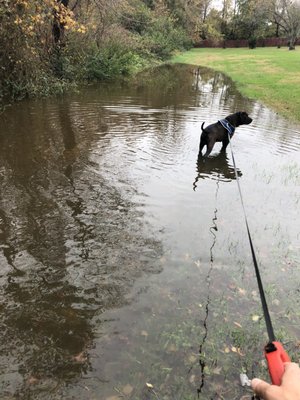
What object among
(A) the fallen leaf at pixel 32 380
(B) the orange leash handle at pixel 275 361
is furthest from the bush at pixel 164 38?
(B) the orange leash handle at pixel 275 361

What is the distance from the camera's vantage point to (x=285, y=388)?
1419 millimetres

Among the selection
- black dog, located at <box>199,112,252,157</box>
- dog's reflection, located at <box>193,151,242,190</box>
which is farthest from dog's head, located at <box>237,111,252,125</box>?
dog's reflection, located at <box>193,151,242,190</box>

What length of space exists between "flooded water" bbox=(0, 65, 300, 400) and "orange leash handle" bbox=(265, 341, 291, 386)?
60.4 inches

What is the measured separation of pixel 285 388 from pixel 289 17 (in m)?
67.9

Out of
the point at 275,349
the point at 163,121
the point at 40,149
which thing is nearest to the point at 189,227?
the point at 275,349

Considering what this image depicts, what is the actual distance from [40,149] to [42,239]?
4.22m

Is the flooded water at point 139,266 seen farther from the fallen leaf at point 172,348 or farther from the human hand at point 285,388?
the human hand at point 285,388

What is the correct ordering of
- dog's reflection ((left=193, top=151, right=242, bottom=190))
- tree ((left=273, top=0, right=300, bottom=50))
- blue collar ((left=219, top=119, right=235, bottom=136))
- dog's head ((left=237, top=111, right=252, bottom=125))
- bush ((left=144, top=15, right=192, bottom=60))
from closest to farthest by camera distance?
dog's reflection ((left=193, top=151, right=242, bottom=190)) < blue collar ((left=219, top=119, right=235, bottom=136)) < dog's head ((left=237, top=111, right=252, bottom=125)) < bush ((left=144, top=15, right=192, bottom=60)) < tree ((left=273, top=0, right=300, bottom=50))

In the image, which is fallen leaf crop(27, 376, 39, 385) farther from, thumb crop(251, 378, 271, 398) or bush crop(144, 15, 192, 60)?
bush crop(144, 15, 192, 60)

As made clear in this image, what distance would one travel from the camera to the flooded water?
3.11 metres

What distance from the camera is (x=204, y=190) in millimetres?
6730

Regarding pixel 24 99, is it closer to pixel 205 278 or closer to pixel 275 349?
pixel 205 278

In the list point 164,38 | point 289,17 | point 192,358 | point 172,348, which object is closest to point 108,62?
point 172,348

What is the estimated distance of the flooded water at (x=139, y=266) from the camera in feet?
10.2
